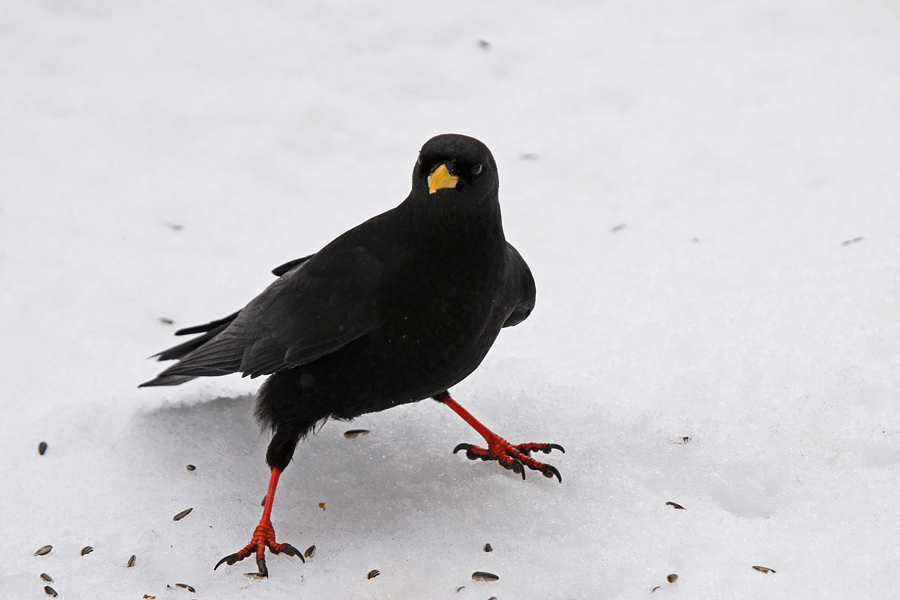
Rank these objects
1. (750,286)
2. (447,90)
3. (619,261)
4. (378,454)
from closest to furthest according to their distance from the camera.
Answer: (378,454), (750,286), (619,261), (447,90)

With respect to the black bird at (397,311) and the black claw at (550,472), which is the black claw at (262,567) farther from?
the black claw at (550,472)

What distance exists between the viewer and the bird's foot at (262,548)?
3441mm

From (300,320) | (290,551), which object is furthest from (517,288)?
(290,551)

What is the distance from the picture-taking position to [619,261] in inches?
219

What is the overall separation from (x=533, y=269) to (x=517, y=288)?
172cm

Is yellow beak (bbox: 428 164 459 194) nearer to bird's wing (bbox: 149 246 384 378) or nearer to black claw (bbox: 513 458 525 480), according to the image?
bird's wing (bbox: 149 246 384 378)

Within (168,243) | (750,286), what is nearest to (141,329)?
(168,243)

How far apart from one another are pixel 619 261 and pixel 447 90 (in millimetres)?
2722

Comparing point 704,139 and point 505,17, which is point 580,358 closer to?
point 704,139

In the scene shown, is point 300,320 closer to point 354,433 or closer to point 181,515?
point 354,433

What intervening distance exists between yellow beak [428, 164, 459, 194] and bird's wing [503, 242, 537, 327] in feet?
1.90

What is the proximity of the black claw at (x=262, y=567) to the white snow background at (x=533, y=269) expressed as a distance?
56mm

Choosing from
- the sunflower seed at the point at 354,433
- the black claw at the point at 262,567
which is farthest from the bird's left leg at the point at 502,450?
the black claw at the point at 262,567

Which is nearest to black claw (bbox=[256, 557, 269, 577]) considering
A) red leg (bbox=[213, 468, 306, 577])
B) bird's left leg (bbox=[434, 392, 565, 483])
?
red leg (bbox=[213, 468, 306, 577])
